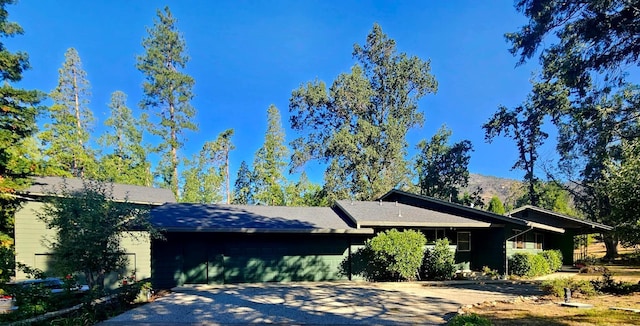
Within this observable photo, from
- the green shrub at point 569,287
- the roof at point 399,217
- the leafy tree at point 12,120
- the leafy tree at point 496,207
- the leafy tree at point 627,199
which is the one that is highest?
the leafy tree at point 12,120

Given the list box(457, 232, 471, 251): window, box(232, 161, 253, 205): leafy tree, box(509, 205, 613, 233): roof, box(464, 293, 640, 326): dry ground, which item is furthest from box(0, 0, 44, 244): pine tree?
box(509, 205, 613, 233): roof

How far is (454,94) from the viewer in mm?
27484

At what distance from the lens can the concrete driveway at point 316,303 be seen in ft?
23.5

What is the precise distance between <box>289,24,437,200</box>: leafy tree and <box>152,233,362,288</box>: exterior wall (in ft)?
38.3

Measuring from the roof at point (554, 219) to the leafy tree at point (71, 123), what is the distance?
26584 mm

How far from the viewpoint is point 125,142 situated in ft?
93.0

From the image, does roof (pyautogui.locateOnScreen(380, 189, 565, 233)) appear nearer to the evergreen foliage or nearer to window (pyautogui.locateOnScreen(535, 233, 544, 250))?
window (pyautogui.locateOnScreen(535, 233, 544, 250))

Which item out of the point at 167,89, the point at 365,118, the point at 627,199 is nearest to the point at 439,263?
the point at 627,199

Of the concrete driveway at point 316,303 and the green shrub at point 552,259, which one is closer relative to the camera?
the concrete driveway at point 316,303

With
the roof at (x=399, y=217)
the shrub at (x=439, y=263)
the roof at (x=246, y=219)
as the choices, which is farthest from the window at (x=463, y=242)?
the roof at (x=246, y=219)

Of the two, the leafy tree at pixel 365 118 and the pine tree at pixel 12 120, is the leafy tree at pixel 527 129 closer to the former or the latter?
the leafy tree at pixel 365 118

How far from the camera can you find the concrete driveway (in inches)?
282

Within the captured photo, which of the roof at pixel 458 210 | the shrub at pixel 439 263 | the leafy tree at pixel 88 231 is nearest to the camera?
the leafy tree at pixel 88 231

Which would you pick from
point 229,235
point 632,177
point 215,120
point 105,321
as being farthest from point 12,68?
point 632,177
